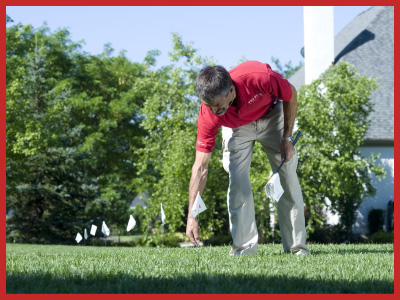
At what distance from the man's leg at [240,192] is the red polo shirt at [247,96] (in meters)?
0.32

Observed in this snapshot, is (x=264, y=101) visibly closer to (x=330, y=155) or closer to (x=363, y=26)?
(x=330, y=155)

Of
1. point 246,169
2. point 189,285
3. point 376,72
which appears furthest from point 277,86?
point 376,72

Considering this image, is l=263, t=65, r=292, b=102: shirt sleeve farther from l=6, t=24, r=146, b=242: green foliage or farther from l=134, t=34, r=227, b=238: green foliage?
l=6, t=24, r=146, b=242: green foliage

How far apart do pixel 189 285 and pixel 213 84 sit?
184 centimetres

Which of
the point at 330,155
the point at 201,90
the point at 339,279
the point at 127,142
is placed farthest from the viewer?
the point at 127,142

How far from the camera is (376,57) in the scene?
98.8 ft

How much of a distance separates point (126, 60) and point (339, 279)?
34422mm

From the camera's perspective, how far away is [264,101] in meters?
6.11

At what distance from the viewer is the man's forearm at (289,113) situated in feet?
20.4

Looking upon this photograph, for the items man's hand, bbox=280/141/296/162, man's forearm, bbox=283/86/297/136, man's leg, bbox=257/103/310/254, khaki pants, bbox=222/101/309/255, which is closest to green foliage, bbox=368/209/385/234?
man's leg, bbox=257/103/310/254

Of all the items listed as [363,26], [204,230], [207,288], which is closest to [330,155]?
[204,230]

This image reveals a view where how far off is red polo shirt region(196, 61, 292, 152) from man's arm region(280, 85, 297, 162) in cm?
12

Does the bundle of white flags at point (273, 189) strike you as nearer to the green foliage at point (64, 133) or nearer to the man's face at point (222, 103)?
the man's face at point (222, 103)

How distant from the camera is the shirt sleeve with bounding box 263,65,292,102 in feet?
19.3
